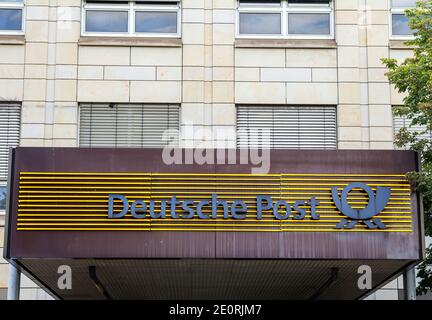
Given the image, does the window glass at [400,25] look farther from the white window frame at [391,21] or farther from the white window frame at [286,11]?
the white window frame at [286,11]

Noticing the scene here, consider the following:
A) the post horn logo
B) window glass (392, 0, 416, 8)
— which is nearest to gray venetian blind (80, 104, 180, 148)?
window glass (392, 0, 416, 8)

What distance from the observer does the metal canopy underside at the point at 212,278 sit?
49.4 feet

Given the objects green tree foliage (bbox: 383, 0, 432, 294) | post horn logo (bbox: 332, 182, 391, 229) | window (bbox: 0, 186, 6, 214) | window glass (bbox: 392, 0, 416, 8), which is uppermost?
window glass (bbox: 392, 0, 416, 8)

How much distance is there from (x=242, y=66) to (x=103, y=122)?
397 centimetres

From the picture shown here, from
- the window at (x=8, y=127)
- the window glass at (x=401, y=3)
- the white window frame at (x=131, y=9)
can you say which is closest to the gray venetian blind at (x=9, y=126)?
the window at (x=8, y=127)

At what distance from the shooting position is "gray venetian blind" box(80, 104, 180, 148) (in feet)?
70.4

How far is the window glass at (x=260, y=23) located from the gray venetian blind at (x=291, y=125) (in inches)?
87.8

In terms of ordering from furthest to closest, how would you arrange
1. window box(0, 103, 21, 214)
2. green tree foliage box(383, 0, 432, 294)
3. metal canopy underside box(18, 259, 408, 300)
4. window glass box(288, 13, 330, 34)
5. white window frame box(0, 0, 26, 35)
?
window glass box(288, 13, 330, 34) < white window frame box(0, 0, 26, 35) < window box(0, 103, 21, 214) < green tree foliage box(383, 0, 432, 294) < metal canopy underside box(18, 259, 408, 300)

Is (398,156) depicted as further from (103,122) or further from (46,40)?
(46,40)

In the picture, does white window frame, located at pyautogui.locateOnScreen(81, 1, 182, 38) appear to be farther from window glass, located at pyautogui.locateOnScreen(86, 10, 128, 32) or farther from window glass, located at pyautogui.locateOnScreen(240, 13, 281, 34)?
window glass, located at pyautogui.locateOnScreen(240, 13, 281, 34)

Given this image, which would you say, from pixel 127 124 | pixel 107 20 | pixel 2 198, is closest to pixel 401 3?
pixel 107 20

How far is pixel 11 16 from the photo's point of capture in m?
22.3

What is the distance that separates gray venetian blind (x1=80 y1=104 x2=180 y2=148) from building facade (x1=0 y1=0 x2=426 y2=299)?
26 mm

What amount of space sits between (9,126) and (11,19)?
3045 mm
